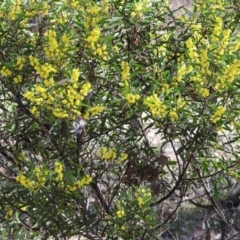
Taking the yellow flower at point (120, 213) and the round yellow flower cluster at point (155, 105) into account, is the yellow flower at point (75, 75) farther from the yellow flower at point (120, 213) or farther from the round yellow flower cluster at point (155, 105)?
the yellow flower at point (120, 213)

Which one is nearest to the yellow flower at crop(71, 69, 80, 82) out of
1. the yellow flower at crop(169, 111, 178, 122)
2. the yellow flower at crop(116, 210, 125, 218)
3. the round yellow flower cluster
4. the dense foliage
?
the dense foliage

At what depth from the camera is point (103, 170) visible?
2.13 m

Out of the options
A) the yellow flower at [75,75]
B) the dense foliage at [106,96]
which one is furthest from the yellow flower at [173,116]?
the yellow flower at [75,75]

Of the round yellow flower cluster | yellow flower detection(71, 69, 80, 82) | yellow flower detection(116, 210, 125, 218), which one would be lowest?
yellow flower detection(116, 210, 125, 218)

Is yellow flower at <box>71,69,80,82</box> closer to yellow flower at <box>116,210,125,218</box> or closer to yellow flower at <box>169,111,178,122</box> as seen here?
yellow flower at <box>169,111,178,122</box>

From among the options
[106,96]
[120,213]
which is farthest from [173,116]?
[120,213]

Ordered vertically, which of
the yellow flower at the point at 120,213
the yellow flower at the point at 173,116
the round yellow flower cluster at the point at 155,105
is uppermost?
the round yellow flower cluster at the point at 155,105

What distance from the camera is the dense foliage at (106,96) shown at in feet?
6.10

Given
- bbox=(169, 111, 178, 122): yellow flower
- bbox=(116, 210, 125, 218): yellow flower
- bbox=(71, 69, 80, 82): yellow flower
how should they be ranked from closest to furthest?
bbox=(71, 69, 80, 82): yellow flower < bbox=(169, 111, 178, 122): yellow flower < bbox=(116, 210, 125, 218): yellow flower

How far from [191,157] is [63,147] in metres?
0.51

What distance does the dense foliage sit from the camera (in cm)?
186

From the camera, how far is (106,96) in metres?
2.09

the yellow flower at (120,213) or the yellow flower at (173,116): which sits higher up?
the yellow flower at (173,116)

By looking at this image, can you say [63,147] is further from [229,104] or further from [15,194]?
[229,104]
